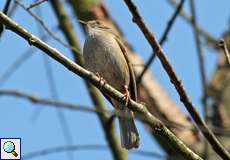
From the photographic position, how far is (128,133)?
5543 millimetres

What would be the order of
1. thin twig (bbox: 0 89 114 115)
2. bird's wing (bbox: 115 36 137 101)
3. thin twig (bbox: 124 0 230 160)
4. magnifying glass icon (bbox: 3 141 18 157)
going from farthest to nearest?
1. bird's wing (bbox: 115 36 137 101)
2. magnifying glass icon (bbox: 3 141 18 157)
3. thin twig (bbox: 124 0 230 160)
4. thin twig (bbox: 0 89 114 115)

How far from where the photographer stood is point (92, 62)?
5.80 meters

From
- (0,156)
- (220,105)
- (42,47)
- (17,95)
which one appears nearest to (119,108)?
(0,156)

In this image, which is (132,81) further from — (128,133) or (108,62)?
(128,133)

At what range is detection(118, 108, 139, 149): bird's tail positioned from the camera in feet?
17.5

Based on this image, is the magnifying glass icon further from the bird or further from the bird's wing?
the bird's wing

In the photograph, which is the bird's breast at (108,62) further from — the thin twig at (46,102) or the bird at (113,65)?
the thin twig at (46,102)

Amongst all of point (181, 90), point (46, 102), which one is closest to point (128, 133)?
point (181, 90)

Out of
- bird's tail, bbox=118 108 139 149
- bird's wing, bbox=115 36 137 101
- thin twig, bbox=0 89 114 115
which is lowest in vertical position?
thin twig, bbox=0 89 114 115

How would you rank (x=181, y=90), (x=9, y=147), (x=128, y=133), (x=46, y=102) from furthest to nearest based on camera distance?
1. (x=128, y=133)
2. (x=9, y=147)
3. (x=181, y=90)
4. (x=46, y=102)

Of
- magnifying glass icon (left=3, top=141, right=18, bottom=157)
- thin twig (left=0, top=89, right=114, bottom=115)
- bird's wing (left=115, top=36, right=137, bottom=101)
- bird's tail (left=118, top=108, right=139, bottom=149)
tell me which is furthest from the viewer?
bird's wing (left=115, top=36, right=137, bottom=101)

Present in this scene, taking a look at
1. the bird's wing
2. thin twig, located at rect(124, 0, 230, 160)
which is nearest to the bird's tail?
the bird's wing

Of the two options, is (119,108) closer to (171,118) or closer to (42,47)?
(171,118)

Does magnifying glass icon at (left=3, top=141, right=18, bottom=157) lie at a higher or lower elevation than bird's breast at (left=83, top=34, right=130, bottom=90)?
lower
